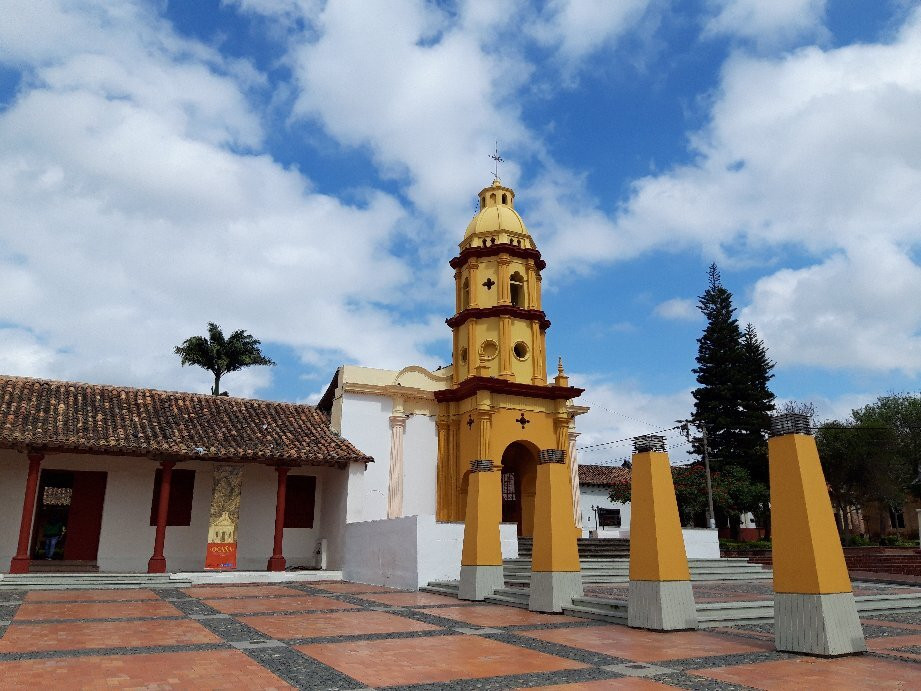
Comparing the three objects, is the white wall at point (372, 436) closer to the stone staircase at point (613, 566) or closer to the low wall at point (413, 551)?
the low wall at point (413, 551)

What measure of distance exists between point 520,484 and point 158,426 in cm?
1105

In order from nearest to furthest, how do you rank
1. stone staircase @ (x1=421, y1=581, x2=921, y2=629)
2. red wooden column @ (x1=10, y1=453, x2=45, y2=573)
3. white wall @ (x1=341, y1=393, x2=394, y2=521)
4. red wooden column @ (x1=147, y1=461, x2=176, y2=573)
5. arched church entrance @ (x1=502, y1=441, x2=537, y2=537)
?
stone staircase @ (x1=421, y1=581, x2=921, y2=629) < red wooden column @ (x1=10, y1=453, x2=45, y2=573) < red wooden column @ (x1=147, y1=461, x2=176, y2=573) < white wall @ (x1=341, y1=393, x2=394, y2=521) < arched church entrance @ (x1=502, y1=441, x2=537, y2=537)

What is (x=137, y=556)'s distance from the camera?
17672 millimetres

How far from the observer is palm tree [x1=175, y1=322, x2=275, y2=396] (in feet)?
106

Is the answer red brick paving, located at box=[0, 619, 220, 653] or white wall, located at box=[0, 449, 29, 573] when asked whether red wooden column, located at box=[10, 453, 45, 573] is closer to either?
white wall, located at box=[0, 449, 29, 573]

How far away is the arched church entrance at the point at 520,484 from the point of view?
21.2 m

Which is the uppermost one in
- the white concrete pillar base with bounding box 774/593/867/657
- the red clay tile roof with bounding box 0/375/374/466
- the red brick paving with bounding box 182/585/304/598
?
the red clay tile roof with bounding box 0/375/374/466

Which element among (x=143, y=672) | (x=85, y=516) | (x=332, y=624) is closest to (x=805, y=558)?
(x=332, y=624)

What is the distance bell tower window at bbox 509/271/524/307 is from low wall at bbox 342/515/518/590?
880cm

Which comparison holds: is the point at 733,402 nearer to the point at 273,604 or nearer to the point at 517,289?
the point at 517,289

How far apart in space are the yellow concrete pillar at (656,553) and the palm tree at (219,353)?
26438mm

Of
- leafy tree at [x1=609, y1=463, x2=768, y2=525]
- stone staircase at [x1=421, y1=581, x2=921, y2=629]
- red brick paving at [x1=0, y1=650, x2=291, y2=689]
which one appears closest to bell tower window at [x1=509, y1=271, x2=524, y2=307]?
leafy tree at [x1=609, y1=463, x2=768, y2=525]

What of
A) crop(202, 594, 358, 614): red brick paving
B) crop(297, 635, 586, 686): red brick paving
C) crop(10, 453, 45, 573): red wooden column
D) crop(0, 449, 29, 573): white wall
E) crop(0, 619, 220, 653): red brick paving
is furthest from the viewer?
crop(0, 449, 29, 573): white wall

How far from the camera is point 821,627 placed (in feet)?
23.0
